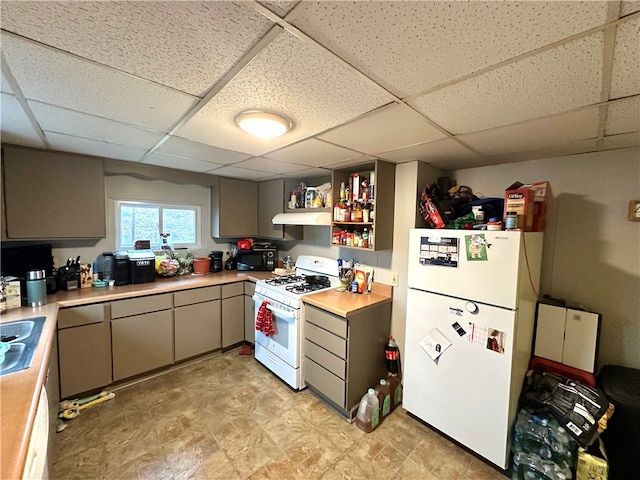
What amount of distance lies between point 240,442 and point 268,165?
232cm

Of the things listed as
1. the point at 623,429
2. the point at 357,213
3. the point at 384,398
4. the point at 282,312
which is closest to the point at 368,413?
the point at 384,398

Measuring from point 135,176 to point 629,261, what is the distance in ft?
14.3

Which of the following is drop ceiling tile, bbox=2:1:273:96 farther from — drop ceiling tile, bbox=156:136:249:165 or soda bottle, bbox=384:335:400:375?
soda bottle, bbox=384:335:400:375

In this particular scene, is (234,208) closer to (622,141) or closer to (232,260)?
(232,260)

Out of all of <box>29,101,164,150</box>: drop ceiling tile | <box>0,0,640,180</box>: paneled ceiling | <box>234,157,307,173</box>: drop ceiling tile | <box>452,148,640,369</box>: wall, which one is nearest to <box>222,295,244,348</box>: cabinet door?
<box>234,157,307,173</box>: drop ceiling tile

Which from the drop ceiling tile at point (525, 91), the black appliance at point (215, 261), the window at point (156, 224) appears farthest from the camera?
the black appliance at point (215, 261)

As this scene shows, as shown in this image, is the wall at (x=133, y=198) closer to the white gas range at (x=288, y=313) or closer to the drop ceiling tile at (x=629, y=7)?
the white gas range at (x=288, y=313)

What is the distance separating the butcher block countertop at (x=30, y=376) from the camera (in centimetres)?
84

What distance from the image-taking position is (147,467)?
5.58 feet

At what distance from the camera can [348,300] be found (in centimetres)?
235

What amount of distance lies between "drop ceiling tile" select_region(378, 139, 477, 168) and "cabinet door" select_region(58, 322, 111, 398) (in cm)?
285

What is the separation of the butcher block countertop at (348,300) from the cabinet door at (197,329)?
1.26 m

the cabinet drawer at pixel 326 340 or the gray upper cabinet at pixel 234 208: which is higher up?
the gray upper cabinet at pixel 234 208

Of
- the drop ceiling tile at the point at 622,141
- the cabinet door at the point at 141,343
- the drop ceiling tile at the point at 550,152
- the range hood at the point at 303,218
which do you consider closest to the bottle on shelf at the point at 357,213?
the range hood at the point at 303,218
